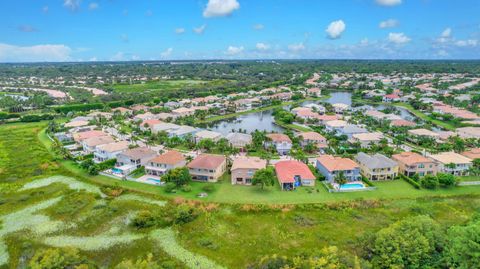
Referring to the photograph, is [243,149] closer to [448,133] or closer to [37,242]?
[37,242]

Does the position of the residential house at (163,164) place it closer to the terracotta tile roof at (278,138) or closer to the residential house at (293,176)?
the residential house at (293,176)

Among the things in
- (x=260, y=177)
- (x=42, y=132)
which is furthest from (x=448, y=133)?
(x=42, y=132)

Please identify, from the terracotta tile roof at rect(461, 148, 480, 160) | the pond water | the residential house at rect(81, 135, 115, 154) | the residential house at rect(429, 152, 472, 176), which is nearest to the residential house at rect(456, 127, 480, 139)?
the terracotta tile roof at rect(461, 148, 480, 160)

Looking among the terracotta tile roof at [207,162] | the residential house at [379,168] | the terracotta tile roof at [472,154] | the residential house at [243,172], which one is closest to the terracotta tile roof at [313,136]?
the residential house at [379,168]

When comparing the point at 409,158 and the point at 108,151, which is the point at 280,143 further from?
the point at 108,151

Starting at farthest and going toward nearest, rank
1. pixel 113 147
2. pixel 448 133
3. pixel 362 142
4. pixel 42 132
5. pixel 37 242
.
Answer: pixel 42 132, pixel 448 133, pixel 362 142, pixel 113 147, pixel 37 242

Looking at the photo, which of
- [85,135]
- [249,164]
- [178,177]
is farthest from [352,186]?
[85,135]
